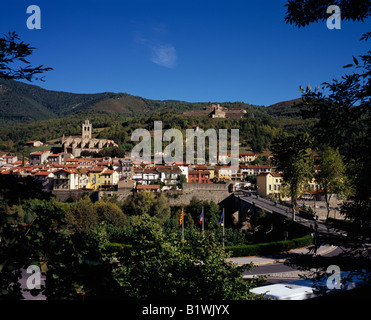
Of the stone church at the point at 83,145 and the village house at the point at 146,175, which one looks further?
the stone church at the point at 83,145

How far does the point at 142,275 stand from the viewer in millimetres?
5141

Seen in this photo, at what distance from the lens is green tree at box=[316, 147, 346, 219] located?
73.0 ft

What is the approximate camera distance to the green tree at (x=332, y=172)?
2225 cm

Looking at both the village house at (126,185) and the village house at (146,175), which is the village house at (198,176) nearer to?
the village house at (146,175)

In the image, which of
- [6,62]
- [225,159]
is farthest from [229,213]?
[6,62]

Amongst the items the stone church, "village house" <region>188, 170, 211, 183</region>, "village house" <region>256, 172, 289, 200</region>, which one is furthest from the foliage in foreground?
the stone church

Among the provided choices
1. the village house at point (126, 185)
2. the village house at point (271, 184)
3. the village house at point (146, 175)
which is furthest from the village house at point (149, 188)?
the village house at point (271, 184)

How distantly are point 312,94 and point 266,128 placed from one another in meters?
97.8

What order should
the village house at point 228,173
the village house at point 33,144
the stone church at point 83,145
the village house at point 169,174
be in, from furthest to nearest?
the village house at point 33,144 < the stone church at point 83,145 < the village house at point 228,173 < the village house at point 169,174

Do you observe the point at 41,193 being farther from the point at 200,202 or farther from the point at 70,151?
the point at 70,151

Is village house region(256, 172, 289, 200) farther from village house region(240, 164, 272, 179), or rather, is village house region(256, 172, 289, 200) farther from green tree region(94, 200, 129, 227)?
green tree region(94, 200, 129, 227)

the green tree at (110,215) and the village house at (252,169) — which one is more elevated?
the village house at (252,169)

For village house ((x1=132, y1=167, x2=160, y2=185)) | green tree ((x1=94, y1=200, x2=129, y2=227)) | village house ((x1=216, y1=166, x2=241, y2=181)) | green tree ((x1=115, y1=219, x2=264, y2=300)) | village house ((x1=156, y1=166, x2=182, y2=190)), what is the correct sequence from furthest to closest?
village house ((x1=216, y1=166, x2=241, y2=181)) → village house ((x1=132, y1=167, x2=160, y2=185)) → village house ((x1=156, y1=166, x2=182, y2=190)) → green tree ((x1=94, y1=200, x2=129, y2=227)) → green tree ((x1=115, y1=219, x2=264, y2=300))

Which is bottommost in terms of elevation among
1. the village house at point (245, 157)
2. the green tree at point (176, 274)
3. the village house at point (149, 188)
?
the village house at point (149, 188)
